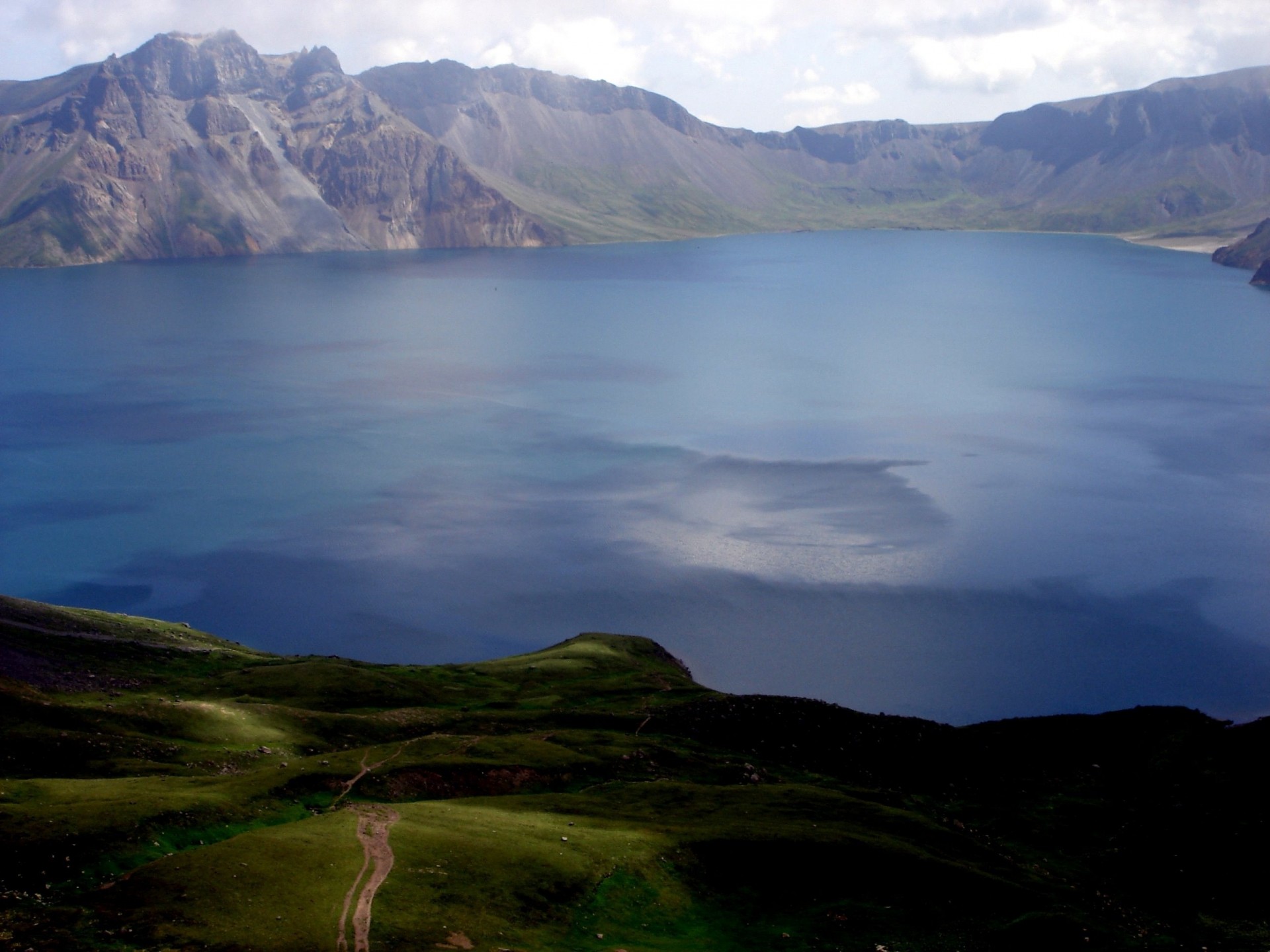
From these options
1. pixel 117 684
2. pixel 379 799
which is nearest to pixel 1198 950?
→ pixel 379 799

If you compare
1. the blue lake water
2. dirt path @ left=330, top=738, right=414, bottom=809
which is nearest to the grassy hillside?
dirt path @ left=330, top=738, right=414, bottom=809

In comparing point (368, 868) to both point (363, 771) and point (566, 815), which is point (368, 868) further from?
point (363, 771)

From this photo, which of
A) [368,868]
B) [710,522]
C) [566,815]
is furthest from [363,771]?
[710,522]

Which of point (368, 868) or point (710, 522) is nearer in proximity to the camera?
point (368, 868)

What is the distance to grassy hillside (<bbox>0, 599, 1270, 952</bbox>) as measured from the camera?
104ft

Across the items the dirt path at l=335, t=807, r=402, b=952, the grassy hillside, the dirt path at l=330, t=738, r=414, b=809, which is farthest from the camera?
the dirt path at l=330, t=738, r=414, b=809

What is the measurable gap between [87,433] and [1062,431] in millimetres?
132064

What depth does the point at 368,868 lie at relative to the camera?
34.2m

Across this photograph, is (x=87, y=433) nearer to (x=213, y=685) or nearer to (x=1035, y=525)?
(x=213, y=685)

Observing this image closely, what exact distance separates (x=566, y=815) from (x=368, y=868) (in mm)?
10731

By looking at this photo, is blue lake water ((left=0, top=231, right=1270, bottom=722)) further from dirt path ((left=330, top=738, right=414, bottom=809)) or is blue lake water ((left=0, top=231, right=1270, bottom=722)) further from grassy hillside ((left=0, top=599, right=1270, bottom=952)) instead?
dirt path ((left=330, top=738, right=414, bottom=809))

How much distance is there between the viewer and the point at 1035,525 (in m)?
106

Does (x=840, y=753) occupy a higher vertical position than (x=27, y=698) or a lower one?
lower

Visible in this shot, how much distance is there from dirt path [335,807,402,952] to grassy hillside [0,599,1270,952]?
12 cm
